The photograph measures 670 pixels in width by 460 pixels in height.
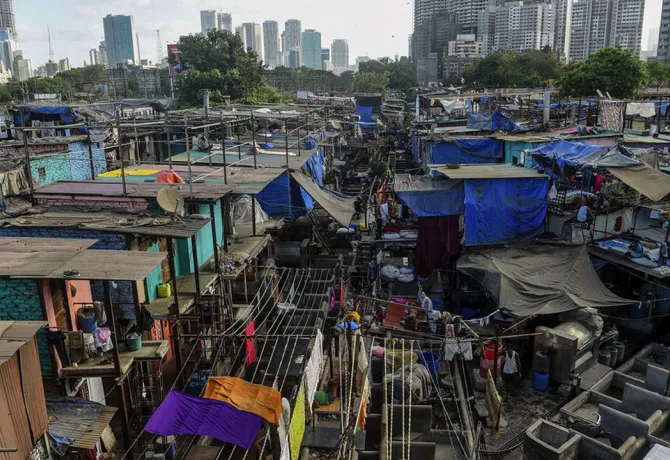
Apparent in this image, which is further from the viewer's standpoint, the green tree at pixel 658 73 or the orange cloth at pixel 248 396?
the green tree at pixel 658 73

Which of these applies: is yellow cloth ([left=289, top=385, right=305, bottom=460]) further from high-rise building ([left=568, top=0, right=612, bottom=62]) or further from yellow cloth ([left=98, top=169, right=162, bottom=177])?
high-rise building ([left=568, top=0, right=612, bottom=62])

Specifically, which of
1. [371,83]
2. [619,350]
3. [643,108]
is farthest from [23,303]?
Answer: [371,83]

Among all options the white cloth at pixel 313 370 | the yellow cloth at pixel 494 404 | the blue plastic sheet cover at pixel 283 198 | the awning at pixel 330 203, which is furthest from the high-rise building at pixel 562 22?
the white cloth at pixel 313 370

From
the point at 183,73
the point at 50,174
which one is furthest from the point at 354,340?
the point at 183,73

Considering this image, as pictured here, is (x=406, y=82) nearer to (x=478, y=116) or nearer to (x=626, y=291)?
(x=478, y=116)

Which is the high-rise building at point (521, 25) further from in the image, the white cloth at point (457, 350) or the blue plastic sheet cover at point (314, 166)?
the white cloth at point (457, 350)

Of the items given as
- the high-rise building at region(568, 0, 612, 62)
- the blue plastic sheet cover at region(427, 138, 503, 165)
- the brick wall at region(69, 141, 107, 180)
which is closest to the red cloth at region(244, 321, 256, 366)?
the brick wall at region(69, 141, 107, 180)
